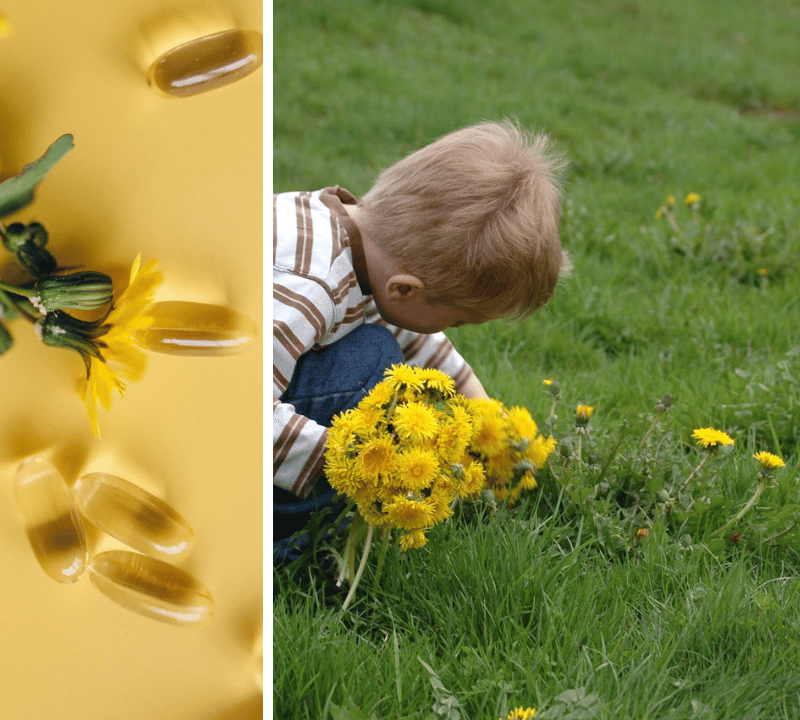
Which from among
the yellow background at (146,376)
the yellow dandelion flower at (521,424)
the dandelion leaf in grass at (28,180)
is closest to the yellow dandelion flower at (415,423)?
the yellow dandelion flower at (521,424)

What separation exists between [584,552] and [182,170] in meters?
1.06

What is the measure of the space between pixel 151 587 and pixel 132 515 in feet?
0.23

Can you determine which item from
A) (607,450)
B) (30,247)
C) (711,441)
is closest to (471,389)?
(607,450)

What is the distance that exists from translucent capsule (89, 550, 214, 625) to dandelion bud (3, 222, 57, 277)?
0.26m

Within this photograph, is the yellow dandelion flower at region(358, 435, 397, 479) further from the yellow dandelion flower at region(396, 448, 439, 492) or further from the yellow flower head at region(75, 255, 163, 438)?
the yellow flower head at region(75, 255, 163, 438)

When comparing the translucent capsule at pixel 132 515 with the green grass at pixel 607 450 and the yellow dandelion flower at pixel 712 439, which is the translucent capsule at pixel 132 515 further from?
the yellow dandelion flower at pixel 712 439

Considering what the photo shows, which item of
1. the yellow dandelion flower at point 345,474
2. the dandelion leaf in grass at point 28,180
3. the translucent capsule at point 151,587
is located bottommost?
the yellow dandelion flower at point 345,474

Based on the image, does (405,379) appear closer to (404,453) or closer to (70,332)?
(404,453)

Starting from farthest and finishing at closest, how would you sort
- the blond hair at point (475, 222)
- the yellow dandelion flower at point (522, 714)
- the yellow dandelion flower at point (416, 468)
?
1. the blond hair at point (475, 222)
2. the yellow dandelion flower at point (416, 468)
3. the yellow dandelion flower at point (522, 714)

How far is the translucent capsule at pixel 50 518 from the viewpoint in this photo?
74cm

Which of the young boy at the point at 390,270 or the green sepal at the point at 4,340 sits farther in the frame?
the young boy at the point at 390,270

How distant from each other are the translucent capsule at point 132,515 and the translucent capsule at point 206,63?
1.16ft

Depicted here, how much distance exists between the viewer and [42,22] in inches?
26.5

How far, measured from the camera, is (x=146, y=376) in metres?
0.75
